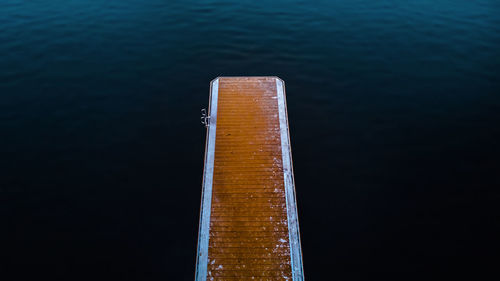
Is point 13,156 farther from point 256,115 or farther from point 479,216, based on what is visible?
point 479,216

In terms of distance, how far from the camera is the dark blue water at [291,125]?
50.3ft

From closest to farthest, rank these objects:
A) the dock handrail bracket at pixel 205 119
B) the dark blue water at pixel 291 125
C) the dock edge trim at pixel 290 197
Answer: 1. the dock edge trim at pixel 290 197
2. the dark blue water at pixel 291 125
3. the dock handrail bracket at pixel 205 119

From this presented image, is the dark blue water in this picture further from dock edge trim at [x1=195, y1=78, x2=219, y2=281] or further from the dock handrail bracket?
the dock handrail bracket

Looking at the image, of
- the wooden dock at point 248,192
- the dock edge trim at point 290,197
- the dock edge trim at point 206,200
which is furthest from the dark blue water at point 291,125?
the wooden dock at point 248,192

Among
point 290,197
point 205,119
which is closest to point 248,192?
point 290,197

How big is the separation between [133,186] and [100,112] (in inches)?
269

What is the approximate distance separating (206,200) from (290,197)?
4257 millimetres

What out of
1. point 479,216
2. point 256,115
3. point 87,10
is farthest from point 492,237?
point 87,10

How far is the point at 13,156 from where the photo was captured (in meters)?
18.9

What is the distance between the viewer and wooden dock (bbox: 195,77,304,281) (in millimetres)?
14758

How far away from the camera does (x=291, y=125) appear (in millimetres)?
20766

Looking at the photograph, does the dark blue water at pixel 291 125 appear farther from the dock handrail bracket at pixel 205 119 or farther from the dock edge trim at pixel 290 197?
the dock handrail bracket at pixel 205 119

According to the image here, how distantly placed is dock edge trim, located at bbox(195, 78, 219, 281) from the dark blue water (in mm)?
503

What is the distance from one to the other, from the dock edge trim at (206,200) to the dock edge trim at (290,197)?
12.7 feet
